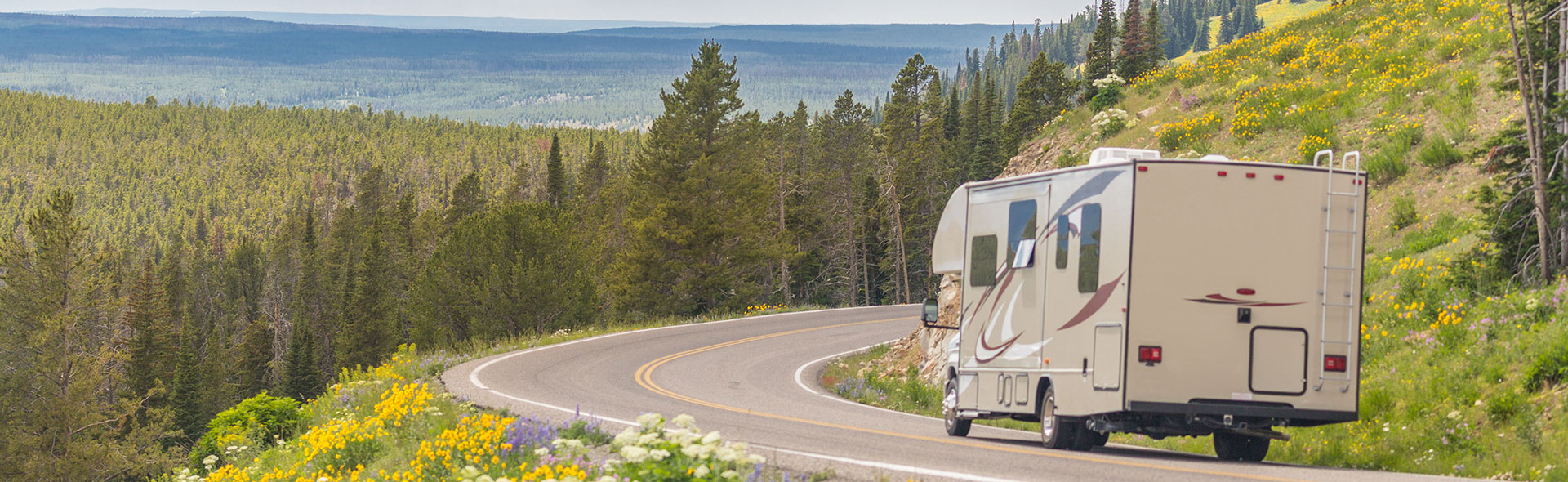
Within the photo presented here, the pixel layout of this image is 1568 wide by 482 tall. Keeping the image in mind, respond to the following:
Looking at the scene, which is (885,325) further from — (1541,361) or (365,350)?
(365,350)

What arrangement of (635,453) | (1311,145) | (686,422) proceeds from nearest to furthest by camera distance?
(635,453) → (686,422) → (1311,145)

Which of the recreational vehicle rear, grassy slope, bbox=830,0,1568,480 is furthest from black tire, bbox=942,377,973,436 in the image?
the recreational vehicle rear

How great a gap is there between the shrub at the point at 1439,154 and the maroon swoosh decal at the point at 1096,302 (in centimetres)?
1089

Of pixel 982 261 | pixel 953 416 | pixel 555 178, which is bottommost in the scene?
pixel 953 416

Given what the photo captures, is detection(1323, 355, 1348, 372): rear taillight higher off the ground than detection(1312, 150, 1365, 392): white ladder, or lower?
lower

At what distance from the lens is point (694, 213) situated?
50.5 meters

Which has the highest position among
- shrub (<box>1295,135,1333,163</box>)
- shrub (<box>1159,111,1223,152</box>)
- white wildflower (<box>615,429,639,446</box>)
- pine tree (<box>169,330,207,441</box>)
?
shrub (<box>1159,111,1223,152</box>)

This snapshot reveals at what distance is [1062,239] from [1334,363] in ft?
8.35

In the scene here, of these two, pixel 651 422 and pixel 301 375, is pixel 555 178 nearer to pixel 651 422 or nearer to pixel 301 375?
pixel 301 375

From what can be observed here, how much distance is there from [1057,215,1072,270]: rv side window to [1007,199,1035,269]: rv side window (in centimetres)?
52

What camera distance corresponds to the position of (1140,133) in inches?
1156

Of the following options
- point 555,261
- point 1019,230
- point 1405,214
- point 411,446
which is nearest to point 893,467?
point 1019,230

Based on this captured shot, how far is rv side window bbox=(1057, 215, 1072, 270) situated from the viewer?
A: 35.4ft

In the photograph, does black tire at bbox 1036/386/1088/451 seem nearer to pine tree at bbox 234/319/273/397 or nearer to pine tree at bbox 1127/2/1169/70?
pine tree at bbox 1127/2/1169/70
